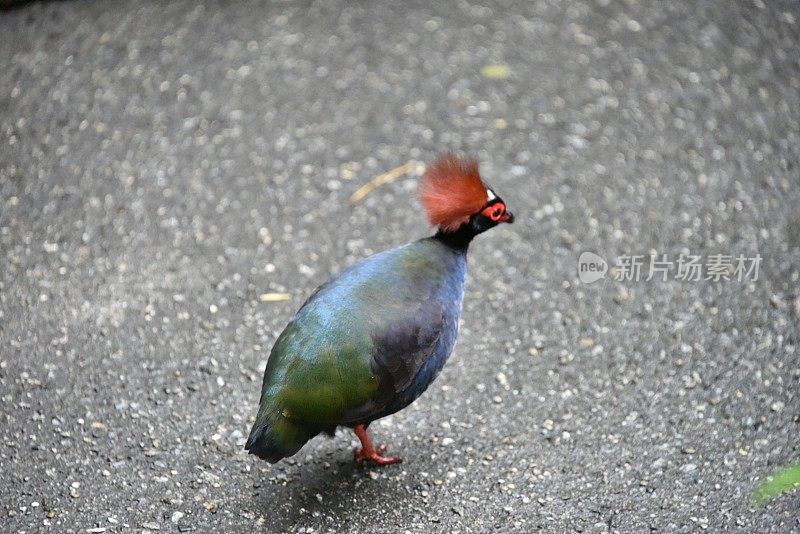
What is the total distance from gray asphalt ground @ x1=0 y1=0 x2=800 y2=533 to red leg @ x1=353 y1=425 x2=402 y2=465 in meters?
0.05

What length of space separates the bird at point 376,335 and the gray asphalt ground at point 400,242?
→ 41 cm

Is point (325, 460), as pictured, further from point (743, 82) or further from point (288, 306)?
point (743, 82)

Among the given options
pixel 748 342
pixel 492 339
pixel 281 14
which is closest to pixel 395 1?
pixel 281 14

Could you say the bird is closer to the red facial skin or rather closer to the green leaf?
the red facial skin

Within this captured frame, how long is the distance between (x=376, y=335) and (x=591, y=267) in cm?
165

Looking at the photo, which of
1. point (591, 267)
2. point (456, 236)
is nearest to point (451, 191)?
point (456, 236)

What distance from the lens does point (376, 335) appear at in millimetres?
3035

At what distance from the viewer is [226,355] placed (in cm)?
388

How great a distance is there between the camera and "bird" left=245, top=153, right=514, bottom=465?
2951mm

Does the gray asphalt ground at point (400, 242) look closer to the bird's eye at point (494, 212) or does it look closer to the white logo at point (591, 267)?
the white logo at point (591, 267)

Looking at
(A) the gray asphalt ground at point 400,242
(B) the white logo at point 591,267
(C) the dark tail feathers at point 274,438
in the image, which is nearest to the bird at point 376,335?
(C) the dark tail feathers at point 274,438

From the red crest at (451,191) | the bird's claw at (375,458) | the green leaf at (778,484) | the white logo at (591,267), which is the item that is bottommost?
the white logo at (591,267)

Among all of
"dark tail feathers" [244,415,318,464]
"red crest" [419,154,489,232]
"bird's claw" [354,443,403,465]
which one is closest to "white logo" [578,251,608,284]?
"red crest" [419,154,489,232]

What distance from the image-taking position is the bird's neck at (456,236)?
3412 mm
